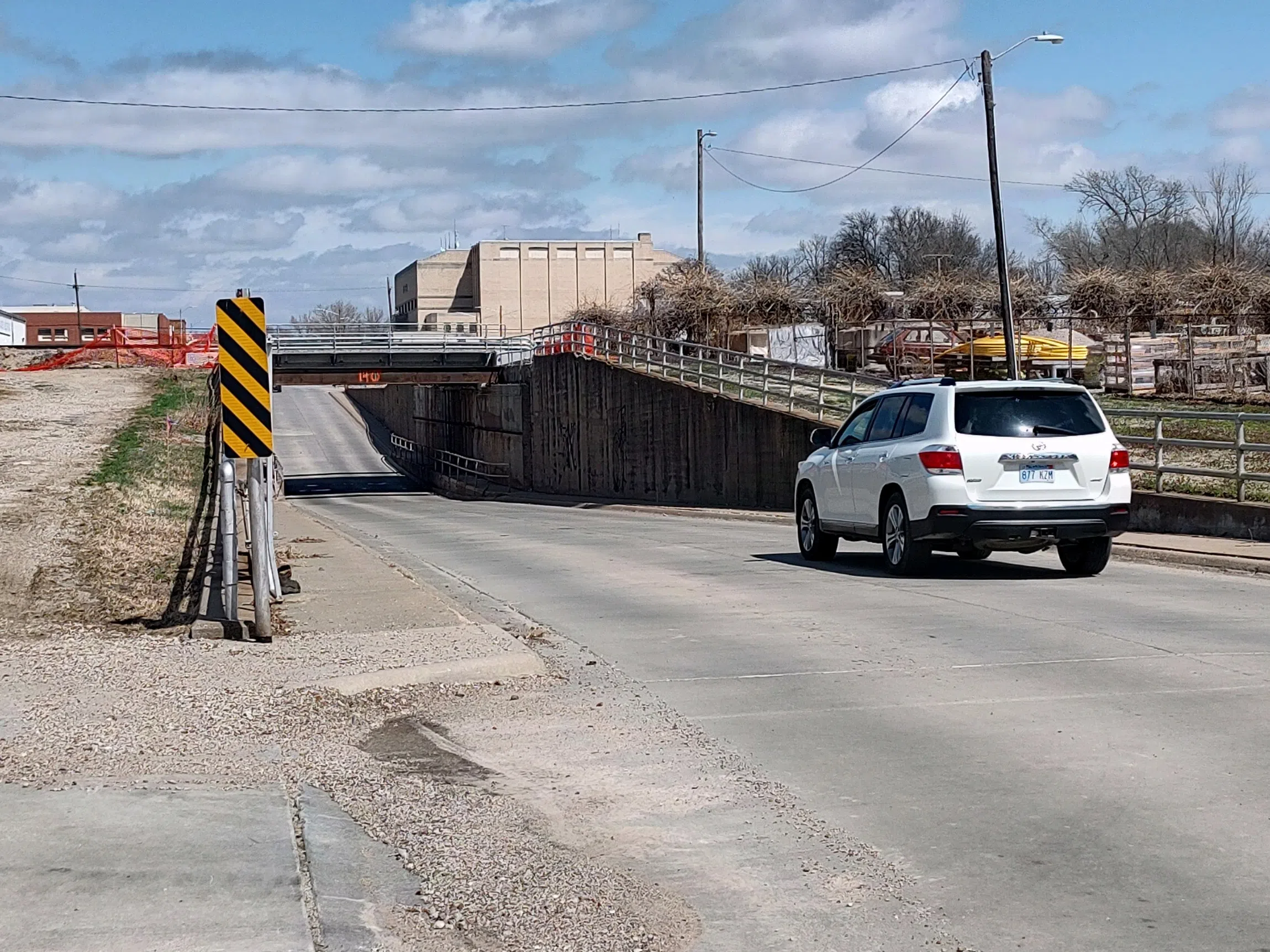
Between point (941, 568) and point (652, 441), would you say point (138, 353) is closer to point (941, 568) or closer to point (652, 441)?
point (652, 441)

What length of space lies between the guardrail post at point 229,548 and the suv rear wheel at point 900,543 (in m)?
6.90

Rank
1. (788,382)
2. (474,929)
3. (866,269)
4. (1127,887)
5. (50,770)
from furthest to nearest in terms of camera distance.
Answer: (866,269) → (788,382) → (50,770) → (1127,887) → (474,929)

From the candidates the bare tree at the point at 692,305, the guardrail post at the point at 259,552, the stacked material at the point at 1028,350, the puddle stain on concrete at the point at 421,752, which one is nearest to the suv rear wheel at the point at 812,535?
the guardrail post at the point at 259,552

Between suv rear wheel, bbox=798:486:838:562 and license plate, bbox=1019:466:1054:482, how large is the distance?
3175mm

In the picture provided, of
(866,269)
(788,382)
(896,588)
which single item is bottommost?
(896,588)

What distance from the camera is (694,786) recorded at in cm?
706

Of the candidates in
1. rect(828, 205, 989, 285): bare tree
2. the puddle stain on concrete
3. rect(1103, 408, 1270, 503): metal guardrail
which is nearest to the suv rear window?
rect(1103, 408, 1270, 503): metal guardrail

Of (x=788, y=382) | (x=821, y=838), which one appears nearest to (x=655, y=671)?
(x=821, y=838)

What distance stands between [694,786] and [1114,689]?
326 centimetres

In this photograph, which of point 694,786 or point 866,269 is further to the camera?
point 866,269

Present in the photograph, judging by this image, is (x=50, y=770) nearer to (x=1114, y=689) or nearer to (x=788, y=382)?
(x=1114, y=689)

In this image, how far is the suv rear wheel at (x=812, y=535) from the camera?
17.3 meters

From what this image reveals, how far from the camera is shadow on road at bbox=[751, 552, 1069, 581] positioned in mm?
15297

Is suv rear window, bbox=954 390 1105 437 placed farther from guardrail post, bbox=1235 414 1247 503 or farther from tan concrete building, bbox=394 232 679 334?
tan concrete building, bbox=394 232 679 334
